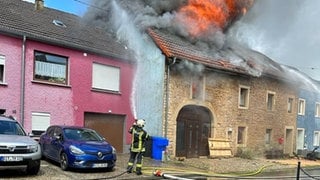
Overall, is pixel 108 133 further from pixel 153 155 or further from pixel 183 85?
pixel 183 85

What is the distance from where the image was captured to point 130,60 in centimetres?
2289

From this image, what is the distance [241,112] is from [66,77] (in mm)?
11888

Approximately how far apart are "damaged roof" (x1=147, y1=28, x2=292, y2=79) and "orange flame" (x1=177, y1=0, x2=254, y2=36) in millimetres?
1315

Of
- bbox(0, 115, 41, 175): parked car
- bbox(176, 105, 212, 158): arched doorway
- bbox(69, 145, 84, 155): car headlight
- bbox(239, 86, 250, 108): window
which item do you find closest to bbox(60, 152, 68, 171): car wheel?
bbox(69, 145, 84, 155): car headlight

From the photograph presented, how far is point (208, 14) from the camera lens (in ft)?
66.5

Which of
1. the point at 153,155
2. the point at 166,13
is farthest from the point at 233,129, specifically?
the point at 166,13

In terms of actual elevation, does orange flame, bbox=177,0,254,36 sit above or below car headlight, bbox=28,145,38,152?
above

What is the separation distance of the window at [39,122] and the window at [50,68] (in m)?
1.65

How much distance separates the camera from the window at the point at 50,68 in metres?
19.1

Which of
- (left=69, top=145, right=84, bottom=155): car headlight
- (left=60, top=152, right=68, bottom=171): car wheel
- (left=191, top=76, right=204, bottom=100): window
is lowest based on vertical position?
(left=60, top=152, right=68, bottom=171): car wheel

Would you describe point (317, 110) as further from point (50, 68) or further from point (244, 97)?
point (50, 68)

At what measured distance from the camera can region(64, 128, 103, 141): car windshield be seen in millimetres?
15291

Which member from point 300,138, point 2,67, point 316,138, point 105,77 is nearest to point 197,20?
point 105,77

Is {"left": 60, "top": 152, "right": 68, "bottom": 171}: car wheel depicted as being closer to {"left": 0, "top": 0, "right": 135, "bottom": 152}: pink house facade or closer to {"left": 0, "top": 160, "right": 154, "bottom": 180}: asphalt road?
{"left": 0, "top": 160, "right": 154, "bottom": 180}: asphalt road
